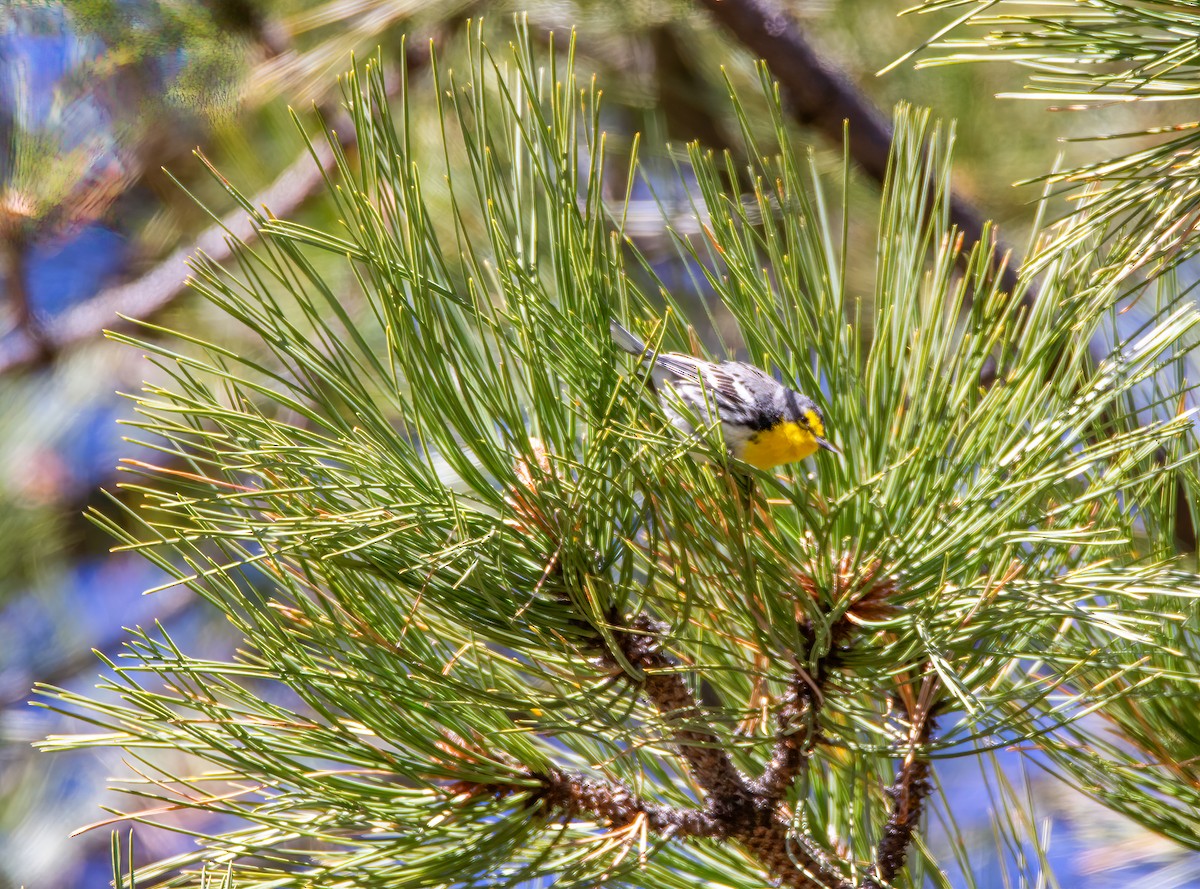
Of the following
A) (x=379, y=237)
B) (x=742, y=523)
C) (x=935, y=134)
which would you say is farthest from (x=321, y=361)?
(x=935, y=134)

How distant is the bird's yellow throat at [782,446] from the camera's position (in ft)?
3.27

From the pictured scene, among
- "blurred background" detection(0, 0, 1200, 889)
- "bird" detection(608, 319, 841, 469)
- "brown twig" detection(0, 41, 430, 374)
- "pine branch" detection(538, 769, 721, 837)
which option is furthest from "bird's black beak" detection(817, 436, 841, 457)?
"brown twig" detection(0, 41, 430, 374)

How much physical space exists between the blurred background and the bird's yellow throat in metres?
0.76

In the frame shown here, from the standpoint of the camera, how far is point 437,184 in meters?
2.36

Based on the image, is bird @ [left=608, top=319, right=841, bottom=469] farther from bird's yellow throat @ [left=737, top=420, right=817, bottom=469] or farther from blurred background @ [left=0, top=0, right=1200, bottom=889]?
blurred background @ [left=0, top=0, right=1200, bottom=889]

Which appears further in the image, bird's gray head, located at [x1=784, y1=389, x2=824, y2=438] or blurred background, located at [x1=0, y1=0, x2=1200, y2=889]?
blurred background, located at [x1=0, y1=0, x2=1200, y2=889]

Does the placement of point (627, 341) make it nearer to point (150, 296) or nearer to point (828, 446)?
point (828, 446)

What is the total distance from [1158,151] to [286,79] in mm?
1498

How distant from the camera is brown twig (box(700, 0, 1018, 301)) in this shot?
1.61 meters

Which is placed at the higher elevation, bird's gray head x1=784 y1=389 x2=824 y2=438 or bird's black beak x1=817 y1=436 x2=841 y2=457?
bird's gray head x1=784 y1=389 x2=824 y2=438

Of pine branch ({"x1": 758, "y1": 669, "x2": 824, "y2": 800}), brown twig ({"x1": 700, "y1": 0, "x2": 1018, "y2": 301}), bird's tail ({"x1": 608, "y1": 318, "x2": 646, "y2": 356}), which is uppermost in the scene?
brown twig ({"x1": 700, "y1": 0, "x2": 1018, "y2": 301})

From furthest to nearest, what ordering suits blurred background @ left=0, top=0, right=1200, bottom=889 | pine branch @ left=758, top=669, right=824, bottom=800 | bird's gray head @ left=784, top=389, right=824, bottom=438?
blurred background @ left=0, top=0, right=1200, bottom=889 → bird's gray head @ left=784, top=389, right=824, bottom=438 → pine branch @ left=758, top=669, right=824, bottom=800

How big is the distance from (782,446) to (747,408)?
0.32 feet

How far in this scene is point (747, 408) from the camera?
1.10 metres
